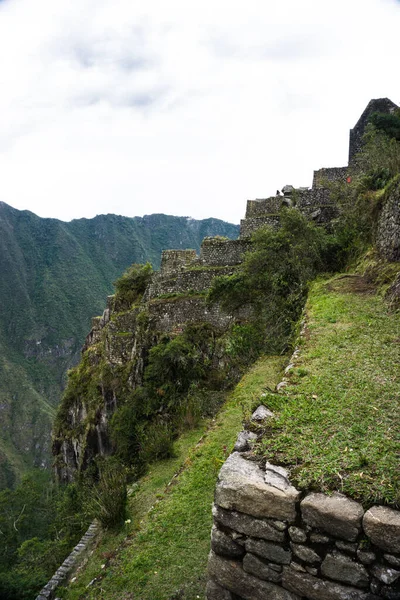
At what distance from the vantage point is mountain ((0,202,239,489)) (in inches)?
3342

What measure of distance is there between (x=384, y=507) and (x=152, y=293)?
46.0 feet

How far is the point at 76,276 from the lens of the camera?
14650cm

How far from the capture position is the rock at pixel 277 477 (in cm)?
284

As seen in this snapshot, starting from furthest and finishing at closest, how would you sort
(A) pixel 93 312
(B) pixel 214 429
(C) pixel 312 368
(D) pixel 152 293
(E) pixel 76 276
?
(E) pixel 76 276 → (A) pixel 93 312 → (D) pixel 152 293 → (B) pixel 214 429 → (C) pixel 312 368

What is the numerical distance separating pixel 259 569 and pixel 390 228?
8.93m

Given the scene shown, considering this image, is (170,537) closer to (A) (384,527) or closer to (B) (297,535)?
(B) (297,535)

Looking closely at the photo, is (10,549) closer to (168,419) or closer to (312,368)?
(168,419)

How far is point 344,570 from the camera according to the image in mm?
2514

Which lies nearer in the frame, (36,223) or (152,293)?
(152,293)

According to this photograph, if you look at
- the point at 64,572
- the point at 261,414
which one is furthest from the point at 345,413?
the point at 64,572

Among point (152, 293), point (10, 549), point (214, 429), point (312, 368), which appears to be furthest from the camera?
point (10, 549)

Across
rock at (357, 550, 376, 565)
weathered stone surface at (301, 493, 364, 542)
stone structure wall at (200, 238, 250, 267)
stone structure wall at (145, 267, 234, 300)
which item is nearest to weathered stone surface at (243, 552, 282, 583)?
weathered stone surface at (301, 493, 364, 542)

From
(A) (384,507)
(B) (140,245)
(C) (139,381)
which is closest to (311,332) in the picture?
(A) (384,507)

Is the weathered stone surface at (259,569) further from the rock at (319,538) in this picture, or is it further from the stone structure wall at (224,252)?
the stone structure wall at (224,252)
